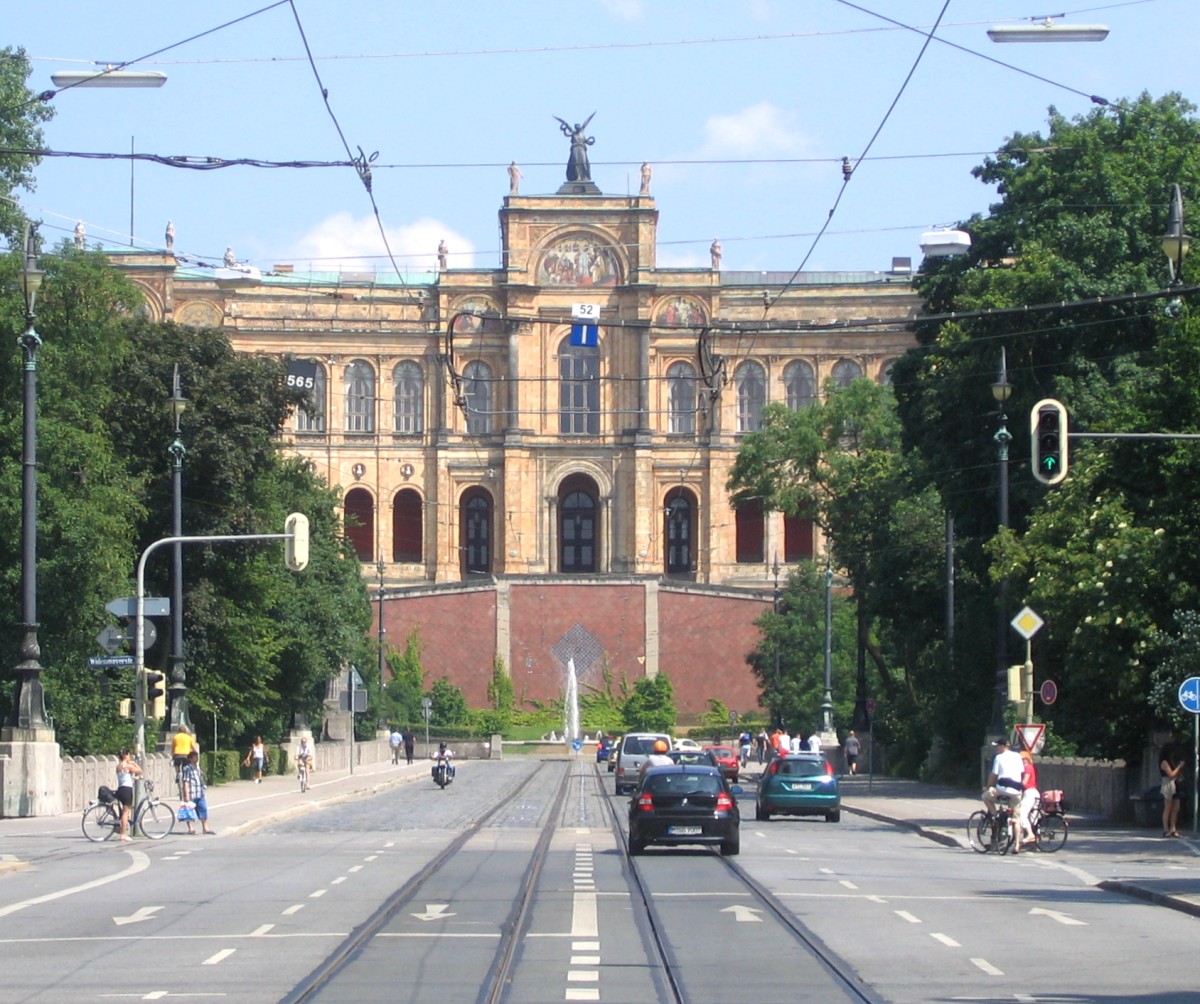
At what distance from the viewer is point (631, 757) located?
173 ft

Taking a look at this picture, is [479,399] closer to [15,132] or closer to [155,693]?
[15,132]

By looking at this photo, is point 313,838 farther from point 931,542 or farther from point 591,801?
point 931,542

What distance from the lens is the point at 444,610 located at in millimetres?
102312

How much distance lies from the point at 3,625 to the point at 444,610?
57.0 meters

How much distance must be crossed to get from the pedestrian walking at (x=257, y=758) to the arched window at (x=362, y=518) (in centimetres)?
4707

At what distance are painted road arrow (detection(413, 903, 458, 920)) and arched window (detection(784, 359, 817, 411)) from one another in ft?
296

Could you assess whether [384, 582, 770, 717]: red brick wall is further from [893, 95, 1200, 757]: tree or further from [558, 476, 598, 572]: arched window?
[893, 95, 1200, 757]: tree

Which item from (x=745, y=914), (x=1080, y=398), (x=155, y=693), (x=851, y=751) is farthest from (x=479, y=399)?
(x=745, y=914)

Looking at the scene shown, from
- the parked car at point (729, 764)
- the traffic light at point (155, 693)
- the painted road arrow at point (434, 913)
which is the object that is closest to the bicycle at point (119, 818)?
the traffic light at point (155, 693)

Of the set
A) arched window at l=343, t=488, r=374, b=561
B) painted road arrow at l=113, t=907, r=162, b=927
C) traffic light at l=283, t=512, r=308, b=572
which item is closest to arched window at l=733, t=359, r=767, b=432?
arched window at l=343, t=488, r=374, b=561

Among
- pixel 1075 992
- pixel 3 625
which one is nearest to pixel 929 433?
pixel 3 625

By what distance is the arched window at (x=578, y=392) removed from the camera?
351 feet

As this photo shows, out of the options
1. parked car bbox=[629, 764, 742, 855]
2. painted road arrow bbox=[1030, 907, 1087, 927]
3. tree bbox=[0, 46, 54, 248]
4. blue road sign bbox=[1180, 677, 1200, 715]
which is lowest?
painted road arrow bbox=[1030, 907, 1087, 927]

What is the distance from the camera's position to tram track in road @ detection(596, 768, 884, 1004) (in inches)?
518
